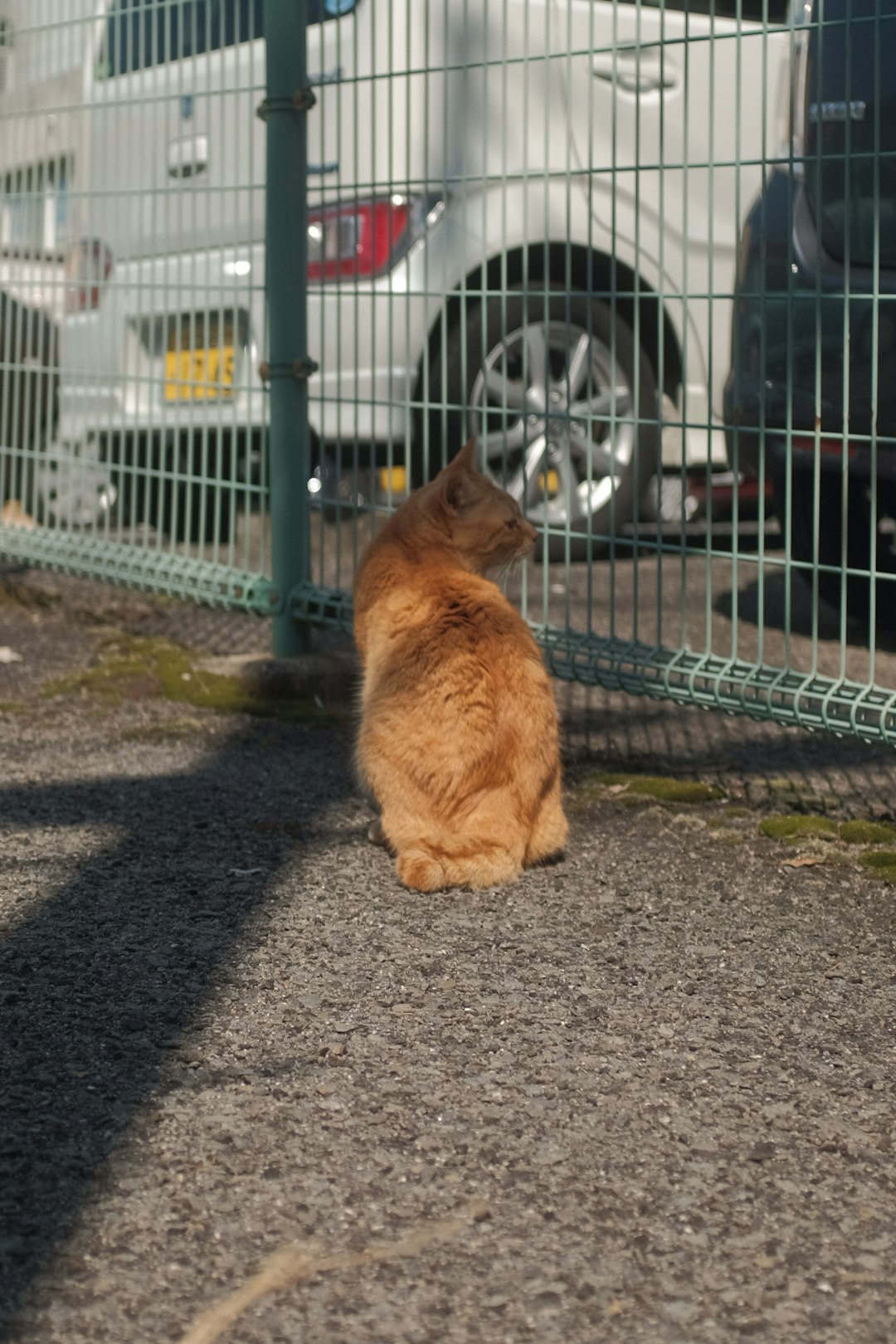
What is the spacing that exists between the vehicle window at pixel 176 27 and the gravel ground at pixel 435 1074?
8.21 ft

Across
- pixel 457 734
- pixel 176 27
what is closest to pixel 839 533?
pixel 457 734

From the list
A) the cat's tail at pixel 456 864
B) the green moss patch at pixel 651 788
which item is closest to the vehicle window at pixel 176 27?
the green moss patch at pixel 651 788

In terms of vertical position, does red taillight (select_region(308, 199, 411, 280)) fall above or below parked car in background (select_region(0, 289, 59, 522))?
above

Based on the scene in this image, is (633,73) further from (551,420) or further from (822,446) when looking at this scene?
(822,446)

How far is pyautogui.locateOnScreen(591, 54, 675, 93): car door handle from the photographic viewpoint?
13.5 ft

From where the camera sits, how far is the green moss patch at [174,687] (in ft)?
15.6

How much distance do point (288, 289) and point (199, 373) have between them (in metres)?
0.55

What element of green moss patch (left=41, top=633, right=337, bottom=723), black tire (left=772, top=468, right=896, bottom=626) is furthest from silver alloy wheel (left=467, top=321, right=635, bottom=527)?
green moss patch (left=41, top=633, right=337, bottom=723)

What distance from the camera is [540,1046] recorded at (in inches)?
98.3

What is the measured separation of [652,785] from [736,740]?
1.98ft

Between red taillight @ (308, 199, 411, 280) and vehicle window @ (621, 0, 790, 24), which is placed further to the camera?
red taillight @ (308, 199, 411, 280)

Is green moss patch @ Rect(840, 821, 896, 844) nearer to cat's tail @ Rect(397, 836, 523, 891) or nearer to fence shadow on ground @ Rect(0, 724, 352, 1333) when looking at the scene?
cat's tail @ Rect(397, 836, 523, 891)

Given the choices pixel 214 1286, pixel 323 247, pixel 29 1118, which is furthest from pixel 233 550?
pixel 214 1286

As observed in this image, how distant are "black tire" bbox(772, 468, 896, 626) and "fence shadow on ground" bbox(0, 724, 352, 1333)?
149 centimetres
